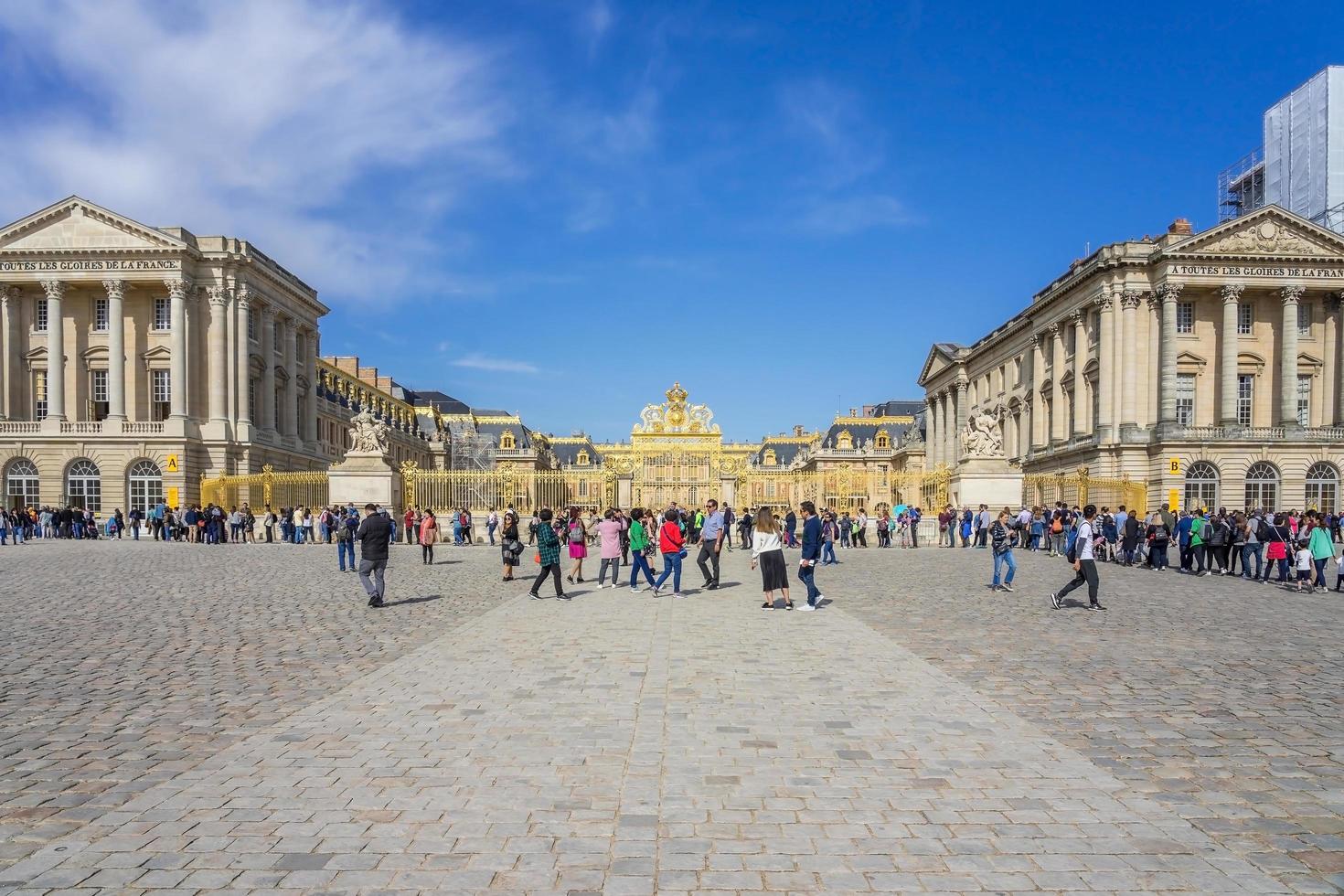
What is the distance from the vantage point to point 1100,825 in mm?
4750

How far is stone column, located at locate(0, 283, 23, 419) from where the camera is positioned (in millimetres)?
46344

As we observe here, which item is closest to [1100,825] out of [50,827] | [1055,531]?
[50,827]

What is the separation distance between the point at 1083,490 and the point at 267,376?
42294 millimetres

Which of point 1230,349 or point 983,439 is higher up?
point 1230,349

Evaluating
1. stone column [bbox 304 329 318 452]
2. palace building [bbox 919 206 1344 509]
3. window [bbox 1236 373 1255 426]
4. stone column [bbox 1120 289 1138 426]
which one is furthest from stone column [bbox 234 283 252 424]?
window [bbox 1236 373 1255 426]

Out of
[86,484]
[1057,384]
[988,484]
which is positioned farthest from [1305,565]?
[86,484]

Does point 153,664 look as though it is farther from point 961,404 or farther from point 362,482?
point 961,404

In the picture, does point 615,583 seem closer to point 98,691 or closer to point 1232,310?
point 98,691

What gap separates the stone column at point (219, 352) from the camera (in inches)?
1833

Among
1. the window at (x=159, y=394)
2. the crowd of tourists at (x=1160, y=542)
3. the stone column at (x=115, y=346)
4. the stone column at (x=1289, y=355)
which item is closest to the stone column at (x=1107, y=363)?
the stone column at (x=1289, y=355)

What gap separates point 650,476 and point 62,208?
33.2m

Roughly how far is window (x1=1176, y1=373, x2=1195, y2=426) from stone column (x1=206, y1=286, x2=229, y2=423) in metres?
50.6

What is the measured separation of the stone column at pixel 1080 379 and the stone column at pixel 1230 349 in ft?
21.5

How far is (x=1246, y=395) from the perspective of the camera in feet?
160
